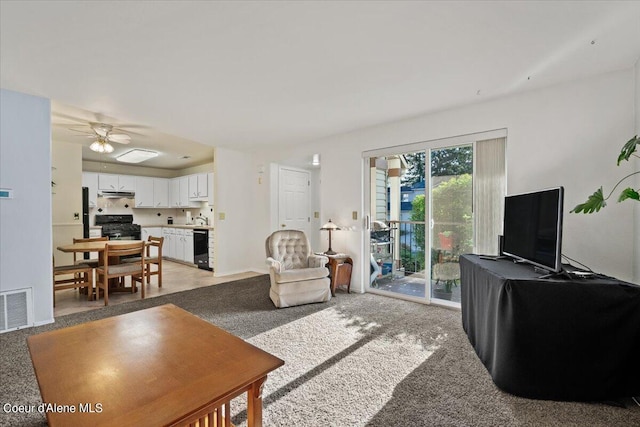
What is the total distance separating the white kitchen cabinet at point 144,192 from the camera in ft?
23.6

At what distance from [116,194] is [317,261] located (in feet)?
18.9

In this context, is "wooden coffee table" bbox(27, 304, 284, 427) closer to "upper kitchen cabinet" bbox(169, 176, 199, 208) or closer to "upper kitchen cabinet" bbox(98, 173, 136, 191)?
"upper kitchen cabinet" bbox(169, 176, 199, 208)

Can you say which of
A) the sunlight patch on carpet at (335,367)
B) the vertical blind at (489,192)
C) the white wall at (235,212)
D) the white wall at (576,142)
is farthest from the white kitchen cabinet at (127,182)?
the vertical blind at (489,192)

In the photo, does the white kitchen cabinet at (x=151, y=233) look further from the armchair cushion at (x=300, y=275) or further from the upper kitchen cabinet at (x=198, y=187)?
the armchair cushion at (x=300, y=275)

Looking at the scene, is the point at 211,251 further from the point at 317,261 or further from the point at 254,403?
the point at 254,403

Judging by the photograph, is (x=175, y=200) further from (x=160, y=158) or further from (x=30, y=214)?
(x=30, y=214)

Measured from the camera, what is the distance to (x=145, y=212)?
25.2ft

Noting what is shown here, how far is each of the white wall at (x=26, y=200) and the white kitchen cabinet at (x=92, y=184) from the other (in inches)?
161

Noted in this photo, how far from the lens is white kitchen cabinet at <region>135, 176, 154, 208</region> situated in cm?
720

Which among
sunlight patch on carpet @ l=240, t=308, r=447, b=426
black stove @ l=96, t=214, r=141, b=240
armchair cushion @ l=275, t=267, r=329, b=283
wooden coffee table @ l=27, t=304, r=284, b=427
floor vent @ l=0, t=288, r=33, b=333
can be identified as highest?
black stove @ l=96, t=214, r=141, b=240

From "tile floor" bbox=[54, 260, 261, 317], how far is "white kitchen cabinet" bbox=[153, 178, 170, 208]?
74.7 inches

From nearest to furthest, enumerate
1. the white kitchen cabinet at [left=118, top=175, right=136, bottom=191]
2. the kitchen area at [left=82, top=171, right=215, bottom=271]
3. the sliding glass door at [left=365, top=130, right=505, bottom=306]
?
the sliding glass door at [left=365, top=130, right=505, bottom=306] → the kitchen area at [left=82, top=171, right=215, bottom=271] → the white kitchen cabinet at [left=118, top=175, right=136, bottom=191]

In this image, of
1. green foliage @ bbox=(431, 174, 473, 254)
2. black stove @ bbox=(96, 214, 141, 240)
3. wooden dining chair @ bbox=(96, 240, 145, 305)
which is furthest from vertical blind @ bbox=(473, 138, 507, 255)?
black stove @ bbox=(96, 214, 141, 240)

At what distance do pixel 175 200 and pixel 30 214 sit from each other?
4.67 m
